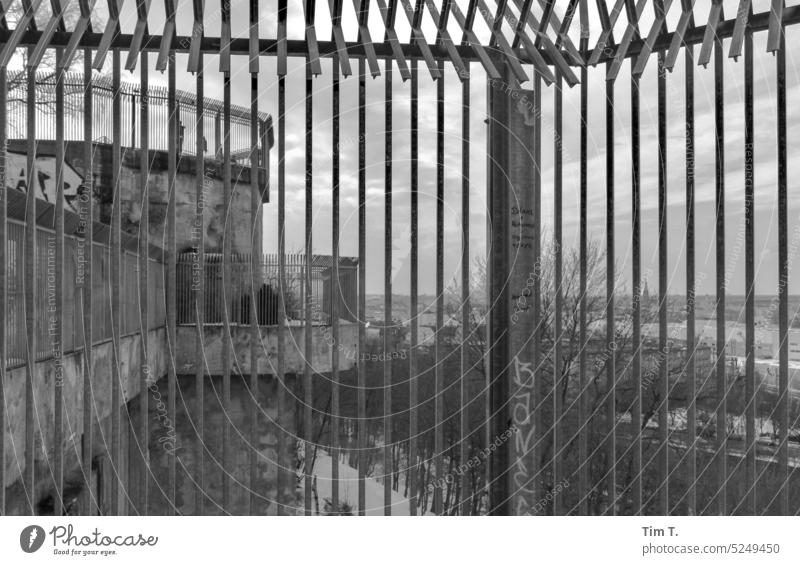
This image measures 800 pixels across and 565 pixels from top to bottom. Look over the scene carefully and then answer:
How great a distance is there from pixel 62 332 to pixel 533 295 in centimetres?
264

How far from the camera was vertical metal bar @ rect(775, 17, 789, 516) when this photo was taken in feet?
13.1

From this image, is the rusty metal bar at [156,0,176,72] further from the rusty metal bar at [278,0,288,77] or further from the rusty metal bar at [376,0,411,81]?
the rusty metal bar at [376,0,411,81]

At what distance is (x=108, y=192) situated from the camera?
35.5 ft

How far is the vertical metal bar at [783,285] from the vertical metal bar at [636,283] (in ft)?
2.52

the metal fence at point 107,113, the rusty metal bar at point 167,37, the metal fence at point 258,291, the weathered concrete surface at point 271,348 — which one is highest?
the metal fence at point 107,113

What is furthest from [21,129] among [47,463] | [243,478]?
[47,463]

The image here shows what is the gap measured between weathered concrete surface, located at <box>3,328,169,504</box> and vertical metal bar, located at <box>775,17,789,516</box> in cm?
361

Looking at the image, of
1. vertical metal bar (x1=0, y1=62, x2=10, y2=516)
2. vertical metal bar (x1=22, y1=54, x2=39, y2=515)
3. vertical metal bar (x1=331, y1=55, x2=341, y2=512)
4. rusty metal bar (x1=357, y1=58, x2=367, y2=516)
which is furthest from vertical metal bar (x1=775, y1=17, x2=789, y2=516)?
vertical metal bar (x1=0, y1=62, x2=10, y2=516)

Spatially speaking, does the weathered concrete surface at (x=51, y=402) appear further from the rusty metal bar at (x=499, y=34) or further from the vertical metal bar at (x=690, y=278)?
the vertical metal bar at (x=690, y=278)

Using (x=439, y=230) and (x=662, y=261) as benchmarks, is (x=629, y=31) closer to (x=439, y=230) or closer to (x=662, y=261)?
(x=662, y=261)

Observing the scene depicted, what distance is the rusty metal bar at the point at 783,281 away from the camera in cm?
400

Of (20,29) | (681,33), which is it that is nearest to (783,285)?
(681,33)

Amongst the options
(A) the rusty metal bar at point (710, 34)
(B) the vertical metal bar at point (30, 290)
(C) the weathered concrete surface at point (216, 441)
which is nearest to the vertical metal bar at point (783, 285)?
(A) the rusty metal bar at point (710, 34)

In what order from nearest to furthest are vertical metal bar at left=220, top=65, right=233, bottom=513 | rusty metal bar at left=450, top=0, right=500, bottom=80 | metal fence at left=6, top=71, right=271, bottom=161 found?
vertical metal bar at left=220, top=65, right=233, bottom=513
rusty metal bar at left=450, top=0, right=500, bottom=80
metal fence at left=6, top=71, right=271, bottom=161
